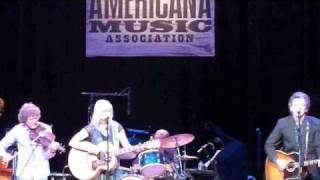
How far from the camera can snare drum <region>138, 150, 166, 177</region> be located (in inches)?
480

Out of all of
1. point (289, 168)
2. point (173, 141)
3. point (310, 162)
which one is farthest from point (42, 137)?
point (310, 162)

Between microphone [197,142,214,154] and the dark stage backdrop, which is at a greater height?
the dark stage backdrop

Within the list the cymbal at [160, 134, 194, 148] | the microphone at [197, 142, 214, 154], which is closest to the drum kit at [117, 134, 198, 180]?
the cymbal at [160, 134, 194, 148]

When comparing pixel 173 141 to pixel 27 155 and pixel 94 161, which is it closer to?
pixel 94 161

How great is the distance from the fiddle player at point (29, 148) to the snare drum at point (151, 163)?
4.04ft

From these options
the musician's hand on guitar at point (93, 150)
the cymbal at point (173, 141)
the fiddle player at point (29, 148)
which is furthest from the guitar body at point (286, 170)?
the fiddle player at point (29, 148)

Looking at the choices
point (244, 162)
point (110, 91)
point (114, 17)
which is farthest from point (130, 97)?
point (244, 162)

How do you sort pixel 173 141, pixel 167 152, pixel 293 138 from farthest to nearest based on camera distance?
pixel 167 152 < pixel 173 141 < pixel 293 138

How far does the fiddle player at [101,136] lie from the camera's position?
1188 cm

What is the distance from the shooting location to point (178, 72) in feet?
46.9

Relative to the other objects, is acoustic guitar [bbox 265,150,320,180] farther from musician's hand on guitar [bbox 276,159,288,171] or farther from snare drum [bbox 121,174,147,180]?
snare drum [bbox 121,174,147,180]

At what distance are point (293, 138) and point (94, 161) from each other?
8.73ft

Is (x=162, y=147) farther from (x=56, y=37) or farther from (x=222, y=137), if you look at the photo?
(x=56, y=37)

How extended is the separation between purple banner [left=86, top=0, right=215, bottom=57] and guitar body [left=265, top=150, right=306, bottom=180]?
273cm
